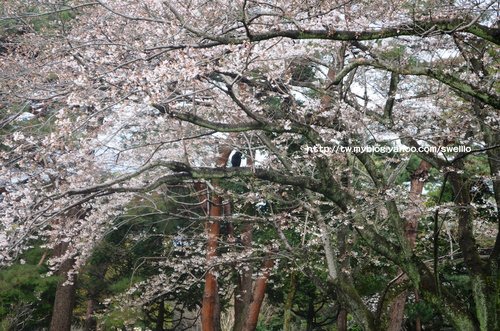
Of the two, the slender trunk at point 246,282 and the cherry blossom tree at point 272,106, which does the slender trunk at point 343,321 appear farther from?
the cherry blossom tree at point 272,106

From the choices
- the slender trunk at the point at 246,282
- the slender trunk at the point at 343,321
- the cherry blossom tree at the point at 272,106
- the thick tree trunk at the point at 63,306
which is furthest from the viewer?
the thick tree trunk at the point at 63,306

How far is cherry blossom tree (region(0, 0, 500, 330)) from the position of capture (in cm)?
411

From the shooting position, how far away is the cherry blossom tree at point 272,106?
4105mm

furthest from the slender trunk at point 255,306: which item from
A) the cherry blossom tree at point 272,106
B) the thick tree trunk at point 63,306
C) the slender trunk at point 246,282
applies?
the thick tree trunk at point 63,306

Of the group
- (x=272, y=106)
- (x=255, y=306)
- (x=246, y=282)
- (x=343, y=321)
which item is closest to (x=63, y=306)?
(x=246, y=282)

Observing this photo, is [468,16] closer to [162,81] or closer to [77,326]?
[162,81]

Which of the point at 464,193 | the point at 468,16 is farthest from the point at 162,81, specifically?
the point at 464,193

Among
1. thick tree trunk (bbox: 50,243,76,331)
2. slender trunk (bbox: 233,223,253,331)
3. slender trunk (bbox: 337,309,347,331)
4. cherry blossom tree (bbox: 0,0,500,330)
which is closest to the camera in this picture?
cherry blossom tree (bbox: 0,0,500,330)

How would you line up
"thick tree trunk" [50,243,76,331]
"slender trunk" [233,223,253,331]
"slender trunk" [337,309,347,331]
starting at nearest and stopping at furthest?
1. "slender trunk" [337,309,347,331]
2. "slender trunk" [233,223,253,331]
3. "thick tree trunk" [50,243,76,331]

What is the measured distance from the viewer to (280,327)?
15273 mm

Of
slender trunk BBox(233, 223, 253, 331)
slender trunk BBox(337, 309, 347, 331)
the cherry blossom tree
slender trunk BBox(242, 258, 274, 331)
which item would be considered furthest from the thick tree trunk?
slender trunk BBox(337, 309, 347, 331)

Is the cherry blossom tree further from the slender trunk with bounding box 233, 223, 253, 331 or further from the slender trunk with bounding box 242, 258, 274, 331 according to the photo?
the slender trunk with bounding box 242, 258, 274, 331

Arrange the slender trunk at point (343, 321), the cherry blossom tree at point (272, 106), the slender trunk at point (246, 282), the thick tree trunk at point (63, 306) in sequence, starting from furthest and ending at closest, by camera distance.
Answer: the thick tree trunk at point (63, 306), the slender trunk at point (246, 282), the slender trunk at point (343, 321), the cherry blossom tree at point (272, 106)

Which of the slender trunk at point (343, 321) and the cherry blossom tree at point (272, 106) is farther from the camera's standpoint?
the slender trunk at point (343, 321)
